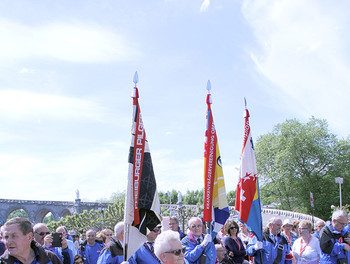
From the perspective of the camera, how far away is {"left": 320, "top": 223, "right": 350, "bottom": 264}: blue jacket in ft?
21.7

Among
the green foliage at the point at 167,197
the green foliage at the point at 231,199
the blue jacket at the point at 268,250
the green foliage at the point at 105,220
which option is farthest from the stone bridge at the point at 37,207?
the blue jacket at the point at 268,250

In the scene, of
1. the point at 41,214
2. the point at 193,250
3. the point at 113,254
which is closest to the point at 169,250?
the point at 193,250

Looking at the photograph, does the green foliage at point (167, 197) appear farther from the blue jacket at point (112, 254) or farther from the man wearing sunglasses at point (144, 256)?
the man wearing sunglasses at point (144, 256)

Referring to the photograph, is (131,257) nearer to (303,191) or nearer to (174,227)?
(174,227)

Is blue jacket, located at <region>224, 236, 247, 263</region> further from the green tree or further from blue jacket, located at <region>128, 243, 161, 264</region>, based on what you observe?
the green tree

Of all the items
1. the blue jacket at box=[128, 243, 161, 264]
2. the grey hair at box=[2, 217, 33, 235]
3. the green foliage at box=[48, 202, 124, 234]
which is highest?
the grey hair at box=[2, 217, 33, 235]

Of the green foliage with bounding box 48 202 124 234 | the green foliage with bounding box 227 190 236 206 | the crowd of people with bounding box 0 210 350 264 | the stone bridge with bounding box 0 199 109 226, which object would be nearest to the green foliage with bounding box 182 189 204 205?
the green foliage with bounding box 227 190 236 206

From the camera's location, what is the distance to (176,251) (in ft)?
11.1

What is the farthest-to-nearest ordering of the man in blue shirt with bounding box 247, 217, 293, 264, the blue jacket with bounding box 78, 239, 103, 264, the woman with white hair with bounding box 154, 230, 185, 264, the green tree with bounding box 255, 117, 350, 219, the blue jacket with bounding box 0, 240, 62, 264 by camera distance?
the green tree with bounding box 255, 117, 350, 219
the blue jacket with bounding box 78, 239, 103, 264
the man in blue shirt with bounding box 247, 217, 293, 264
the blue jacket with bounding box 0, 240, 62, 264
the woman with white hair with bounding box 154, 230, 185, 264

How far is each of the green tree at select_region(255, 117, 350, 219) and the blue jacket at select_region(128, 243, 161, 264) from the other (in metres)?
42.5

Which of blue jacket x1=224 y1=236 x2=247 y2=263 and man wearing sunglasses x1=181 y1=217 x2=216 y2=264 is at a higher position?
man wearing sunglasses x1=181 y1=217 x2=216 y2=264

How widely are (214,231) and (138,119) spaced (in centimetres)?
267

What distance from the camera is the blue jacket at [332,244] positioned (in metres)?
6.62

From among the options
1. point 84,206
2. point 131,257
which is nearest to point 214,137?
point 131,257
